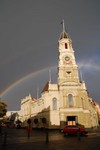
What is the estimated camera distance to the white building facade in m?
41.8

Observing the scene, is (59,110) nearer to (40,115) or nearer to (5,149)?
(40,115)

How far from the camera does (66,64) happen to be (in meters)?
50.4

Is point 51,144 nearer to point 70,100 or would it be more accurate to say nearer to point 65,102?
point 65,102

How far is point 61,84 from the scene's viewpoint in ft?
148

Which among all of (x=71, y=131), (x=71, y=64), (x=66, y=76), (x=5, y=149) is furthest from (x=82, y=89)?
(x=5, y=149)

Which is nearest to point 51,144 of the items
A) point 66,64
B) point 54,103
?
point 54,103

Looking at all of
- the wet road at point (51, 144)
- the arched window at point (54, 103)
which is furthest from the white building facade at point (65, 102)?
the wet road at point (51, 144)

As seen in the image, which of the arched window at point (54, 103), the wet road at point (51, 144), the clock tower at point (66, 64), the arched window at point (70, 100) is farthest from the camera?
the clock tower at point (66, 64)

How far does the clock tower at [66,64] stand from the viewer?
47103 millimetres

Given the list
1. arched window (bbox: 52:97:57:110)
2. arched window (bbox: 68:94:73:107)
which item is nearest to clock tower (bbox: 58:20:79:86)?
arched window (bbox: 68:94:73:107)

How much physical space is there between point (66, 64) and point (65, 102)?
14220 mm

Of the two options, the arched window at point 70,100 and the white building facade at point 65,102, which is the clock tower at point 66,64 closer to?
the white building facade at point 65,102

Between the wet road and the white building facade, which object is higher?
the white building facade

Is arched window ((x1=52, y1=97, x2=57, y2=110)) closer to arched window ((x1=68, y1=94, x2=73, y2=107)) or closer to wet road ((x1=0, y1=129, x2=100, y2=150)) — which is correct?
arched window ((x1=68, y1=94, x2=73, y2=107))
